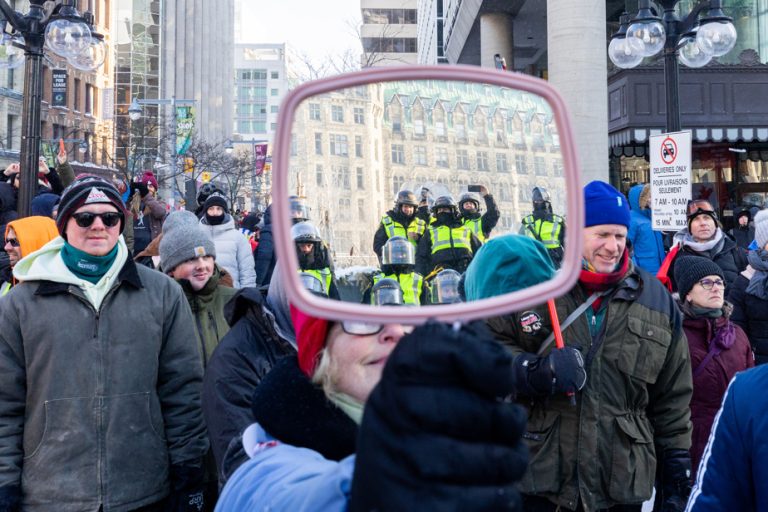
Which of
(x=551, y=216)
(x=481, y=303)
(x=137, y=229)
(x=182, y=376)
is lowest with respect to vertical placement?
(x=182, y=376)

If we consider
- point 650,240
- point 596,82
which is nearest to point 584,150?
point 596,82

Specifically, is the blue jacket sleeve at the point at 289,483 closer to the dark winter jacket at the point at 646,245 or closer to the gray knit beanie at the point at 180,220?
the gray knit beanie at the point at 180,220

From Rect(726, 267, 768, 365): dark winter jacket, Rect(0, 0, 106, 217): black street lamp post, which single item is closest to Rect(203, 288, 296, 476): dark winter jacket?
Rect(726, 267, 768, 365): dark winter jacket

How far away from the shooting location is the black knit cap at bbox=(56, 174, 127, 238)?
3.49 meters

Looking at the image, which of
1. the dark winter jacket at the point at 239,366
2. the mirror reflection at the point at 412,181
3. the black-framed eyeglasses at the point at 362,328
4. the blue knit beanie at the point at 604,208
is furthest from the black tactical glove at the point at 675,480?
the mirror reflection at the point at 412,181

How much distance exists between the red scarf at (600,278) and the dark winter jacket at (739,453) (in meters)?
1.42

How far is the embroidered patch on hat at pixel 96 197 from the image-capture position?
11.4 feet

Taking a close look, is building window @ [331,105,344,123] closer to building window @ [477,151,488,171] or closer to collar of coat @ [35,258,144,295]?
building window @ [477,151,488,171]

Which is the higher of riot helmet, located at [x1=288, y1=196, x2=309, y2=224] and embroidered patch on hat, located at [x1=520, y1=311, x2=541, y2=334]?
riot helmet, located at [x1=288, y1=196, x2=309, y2=224]

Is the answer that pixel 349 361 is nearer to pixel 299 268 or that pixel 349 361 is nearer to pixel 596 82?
pixel 299 268

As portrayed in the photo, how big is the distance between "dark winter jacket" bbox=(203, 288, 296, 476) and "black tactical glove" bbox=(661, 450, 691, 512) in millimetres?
1802

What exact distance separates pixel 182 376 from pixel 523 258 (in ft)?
9.27

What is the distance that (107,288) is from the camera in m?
3.44

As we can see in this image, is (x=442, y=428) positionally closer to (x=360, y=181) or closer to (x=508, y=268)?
(x=508, y=268)
